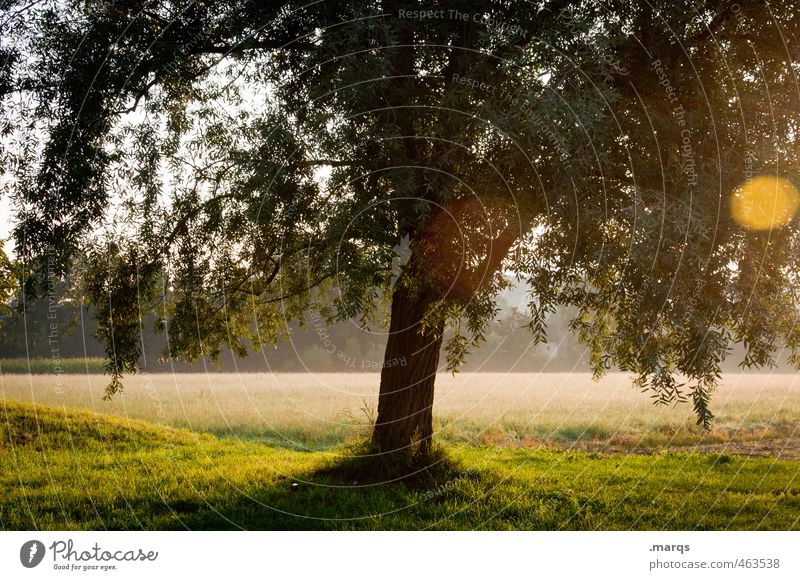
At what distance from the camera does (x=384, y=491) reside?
1166cm

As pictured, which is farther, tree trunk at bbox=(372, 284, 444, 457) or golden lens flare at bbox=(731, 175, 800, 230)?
tree trunk at bbox=(372, 284, 444, 457)

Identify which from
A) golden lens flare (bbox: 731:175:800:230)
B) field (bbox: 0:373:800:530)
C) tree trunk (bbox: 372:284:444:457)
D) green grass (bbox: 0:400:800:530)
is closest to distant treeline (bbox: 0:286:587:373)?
field (bbox: 0:373:800:530)

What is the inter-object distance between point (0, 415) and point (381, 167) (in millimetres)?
14384

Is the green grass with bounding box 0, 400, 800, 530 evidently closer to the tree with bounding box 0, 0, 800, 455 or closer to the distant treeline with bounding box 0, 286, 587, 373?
the tree with bounding box 0, 0, 800, 455

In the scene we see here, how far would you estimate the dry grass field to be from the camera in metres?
19.2

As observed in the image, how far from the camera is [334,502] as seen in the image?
11.4 meters

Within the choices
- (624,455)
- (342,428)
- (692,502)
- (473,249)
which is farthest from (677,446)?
(473,249)

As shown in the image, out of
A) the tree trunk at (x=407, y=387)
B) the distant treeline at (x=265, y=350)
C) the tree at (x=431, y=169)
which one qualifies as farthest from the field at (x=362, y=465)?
Answer: the distant treeline at (x=265, y=350)

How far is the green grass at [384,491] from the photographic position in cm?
1095

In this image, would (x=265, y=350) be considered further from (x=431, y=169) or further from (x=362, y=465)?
(x=431, y=169)

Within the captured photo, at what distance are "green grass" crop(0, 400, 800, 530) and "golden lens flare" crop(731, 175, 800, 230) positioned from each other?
194 inches

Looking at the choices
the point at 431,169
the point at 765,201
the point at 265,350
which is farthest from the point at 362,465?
the point at 265,350

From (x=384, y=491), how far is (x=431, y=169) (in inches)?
221

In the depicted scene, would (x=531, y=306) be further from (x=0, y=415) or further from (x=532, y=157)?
(x=0, y=415)
